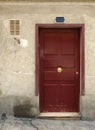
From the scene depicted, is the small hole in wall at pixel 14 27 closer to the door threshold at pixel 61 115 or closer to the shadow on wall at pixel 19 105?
the shadow on wall at pixel 19 105

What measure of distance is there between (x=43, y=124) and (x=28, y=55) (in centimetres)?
178

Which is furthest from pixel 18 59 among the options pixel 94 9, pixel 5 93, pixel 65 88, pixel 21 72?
pixel 94 9

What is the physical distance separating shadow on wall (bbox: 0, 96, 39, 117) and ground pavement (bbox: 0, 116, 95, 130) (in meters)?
0.20

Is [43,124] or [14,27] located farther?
[14,27]

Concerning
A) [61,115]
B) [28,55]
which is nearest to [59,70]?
[28,55]

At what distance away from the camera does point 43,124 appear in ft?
25.3

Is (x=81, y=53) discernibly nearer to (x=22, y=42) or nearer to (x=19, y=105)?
(x=22, y=42)

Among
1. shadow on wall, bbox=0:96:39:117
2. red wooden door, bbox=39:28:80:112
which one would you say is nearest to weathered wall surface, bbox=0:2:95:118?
shadow on wall, bbox=0:96:39:117

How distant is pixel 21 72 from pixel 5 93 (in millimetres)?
682

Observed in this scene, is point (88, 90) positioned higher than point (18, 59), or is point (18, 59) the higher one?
point (18, 59)

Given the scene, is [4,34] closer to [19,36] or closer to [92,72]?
[19,36]

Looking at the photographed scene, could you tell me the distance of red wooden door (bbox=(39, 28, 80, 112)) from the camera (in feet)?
27.3

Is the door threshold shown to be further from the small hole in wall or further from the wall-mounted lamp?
the small hole in wall

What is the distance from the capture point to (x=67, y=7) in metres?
8.01
